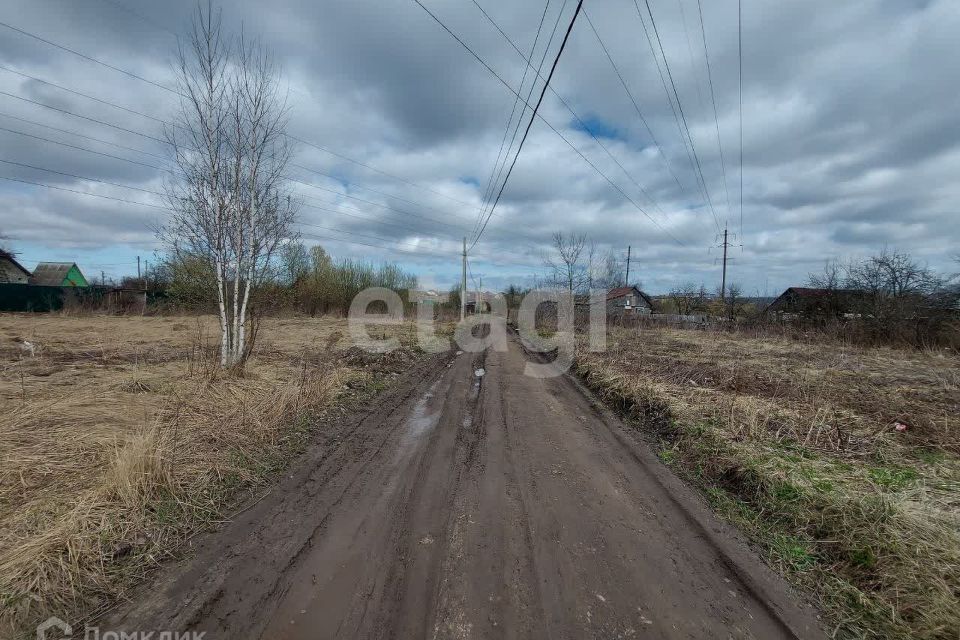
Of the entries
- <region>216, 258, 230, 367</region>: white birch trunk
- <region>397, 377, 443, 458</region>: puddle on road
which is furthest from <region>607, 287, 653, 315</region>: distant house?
<region>216, 258, 230, 367</region>: white birch trunk

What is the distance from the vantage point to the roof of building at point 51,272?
138 ft

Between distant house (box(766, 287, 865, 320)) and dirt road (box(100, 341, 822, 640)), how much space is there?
2162cm

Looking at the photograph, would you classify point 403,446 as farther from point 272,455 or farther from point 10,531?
point 10,531

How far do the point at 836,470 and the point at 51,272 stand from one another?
218 feet

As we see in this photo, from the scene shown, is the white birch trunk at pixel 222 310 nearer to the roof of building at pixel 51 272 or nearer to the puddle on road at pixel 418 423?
the puddle on road at pixel 418 423

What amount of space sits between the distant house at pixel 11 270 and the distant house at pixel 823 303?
189 feet

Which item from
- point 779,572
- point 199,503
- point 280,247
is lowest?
point 779,572

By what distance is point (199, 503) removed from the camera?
126 inches

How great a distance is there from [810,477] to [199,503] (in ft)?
19.1

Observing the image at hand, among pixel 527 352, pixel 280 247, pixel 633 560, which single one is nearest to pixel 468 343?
pixel 527 352

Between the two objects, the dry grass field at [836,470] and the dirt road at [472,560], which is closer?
the dirt road at [472,560]

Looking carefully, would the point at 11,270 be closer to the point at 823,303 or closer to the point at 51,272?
the point at 51,272

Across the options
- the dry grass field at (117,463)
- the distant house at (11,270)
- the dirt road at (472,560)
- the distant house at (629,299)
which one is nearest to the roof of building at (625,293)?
the distant house at (629,299)

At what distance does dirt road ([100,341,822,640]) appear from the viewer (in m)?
2.15
